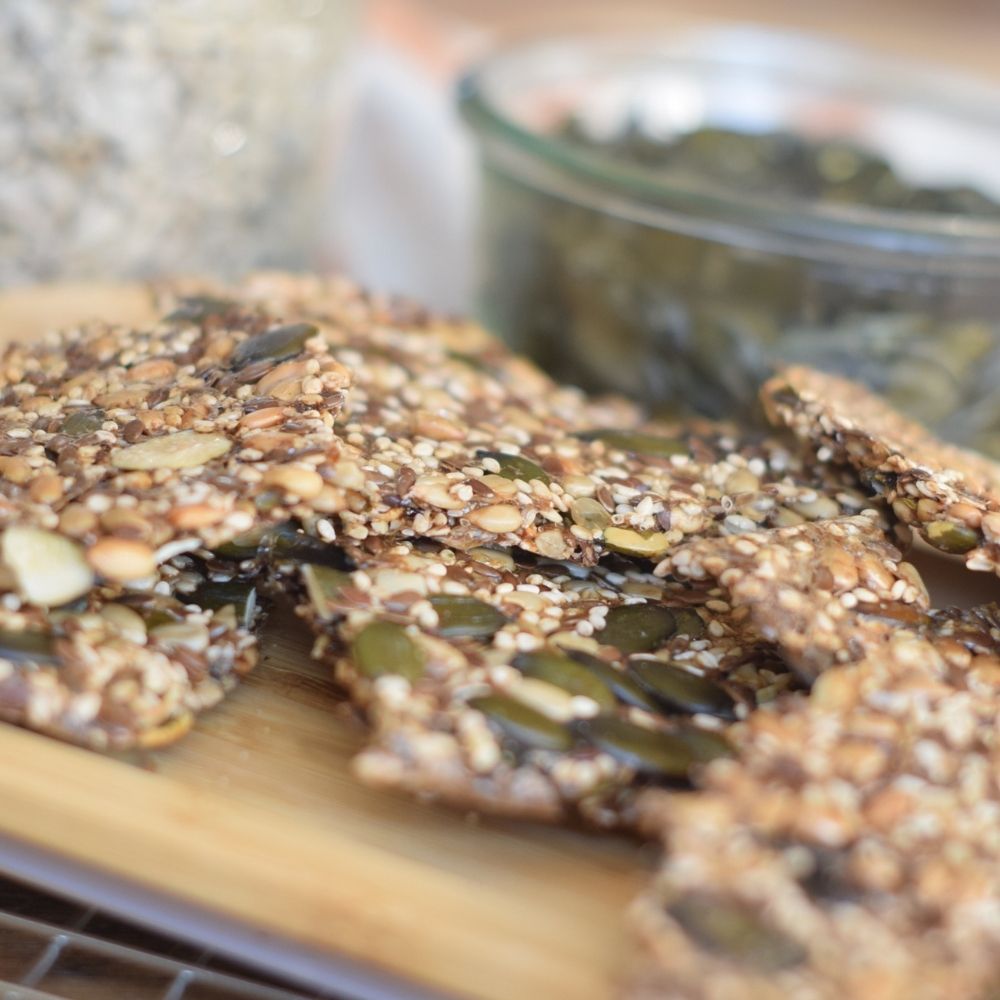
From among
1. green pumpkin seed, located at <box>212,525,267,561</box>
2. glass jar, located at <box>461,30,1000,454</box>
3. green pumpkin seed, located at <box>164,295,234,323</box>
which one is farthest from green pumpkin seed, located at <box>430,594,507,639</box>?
glass jar, located at <box>461,30,1000,454</box>

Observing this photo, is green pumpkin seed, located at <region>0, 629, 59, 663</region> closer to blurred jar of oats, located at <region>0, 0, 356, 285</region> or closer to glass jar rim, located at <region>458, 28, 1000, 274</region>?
blurred jar of oats, located at <region>0, 0, 356, 285</region>

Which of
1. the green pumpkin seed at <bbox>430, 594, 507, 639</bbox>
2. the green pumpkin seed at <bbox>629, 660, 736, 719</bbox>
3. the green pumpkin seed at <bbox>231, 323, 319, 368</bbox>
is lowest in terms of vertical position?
the green pumpkin seed at <bbox>629, 660, 736, 719</bbox>

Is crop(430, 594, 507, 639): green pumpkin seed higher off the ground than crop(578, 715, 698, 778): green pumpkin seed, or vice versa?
crop(430, 594, 507, 639): green pumpkin seed

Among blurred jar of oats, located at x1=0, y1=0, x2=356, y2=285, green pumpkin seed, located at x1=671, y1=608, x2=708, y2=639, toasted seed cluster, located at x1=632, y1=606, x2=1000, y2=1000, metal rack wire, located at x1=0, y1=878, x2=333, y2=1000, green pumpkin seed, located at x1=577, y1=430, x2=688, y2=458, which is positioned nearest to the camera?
toasted seed cluster, located at x1=632, y1=606, x2=1000, y2=1000

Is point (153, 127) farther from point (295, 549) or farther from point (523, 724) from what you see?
point (523, 724)

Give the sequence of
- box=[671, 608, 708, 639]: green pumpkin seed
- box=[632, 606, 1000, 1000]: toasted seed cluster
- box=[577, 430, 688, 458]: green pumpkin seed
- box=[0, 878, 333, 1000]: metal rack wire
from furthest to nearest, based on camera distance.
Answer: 1. box=[577, 430, 688, 458]: green pumpkin seed
2. box=[671, 608, 708, 639]: green pumpkin seed
3. box=[0, 878, 333, 1000]: metal rack wire
4. box=[632, 606, 1000, 1000]: toasted seed cluster

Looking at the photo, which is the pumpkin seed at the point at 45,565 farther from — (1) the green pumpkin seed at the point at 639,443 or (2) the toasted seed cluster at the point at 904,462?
(2) the toasted seed cluster at the point at 904,462
